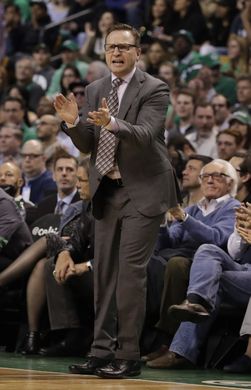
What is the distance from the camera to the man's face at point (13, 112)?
560 inches

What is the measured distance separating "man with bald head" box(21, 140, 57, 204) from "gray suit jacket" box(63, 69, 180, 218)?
4.34 meters

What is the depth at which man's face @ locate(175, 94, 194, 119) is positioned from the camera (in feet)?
42.1

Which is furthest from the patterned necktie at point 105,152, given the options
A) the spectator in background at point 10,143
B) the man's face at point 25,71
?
the man's face at point 25,71

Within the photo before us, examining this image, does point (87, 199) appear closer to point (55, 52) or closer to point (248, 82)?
point (248, 82)

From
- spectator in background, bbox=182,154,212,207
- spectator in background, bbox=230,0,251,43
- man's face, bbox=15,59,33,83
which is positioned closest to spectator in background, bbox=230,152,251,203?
spectator in background, bbox=182,154,212,207

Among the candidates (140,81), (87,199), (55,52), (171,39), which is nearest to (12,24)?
(55,52)

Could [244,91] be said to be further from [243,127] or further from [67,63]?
[67,63]

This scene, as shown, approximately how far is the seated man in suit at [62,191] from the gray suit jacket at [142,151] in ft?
10.1

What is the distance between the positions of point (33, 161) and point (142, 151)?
15.6ft

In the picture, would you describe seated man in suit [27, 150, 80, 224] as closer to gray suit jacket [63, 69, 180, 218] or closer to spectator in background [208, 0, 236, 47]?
gray suit jacket [63, 69, 180, 218]

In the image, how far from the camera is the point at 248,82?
42.6 ft

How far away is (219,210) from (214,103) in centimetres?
444

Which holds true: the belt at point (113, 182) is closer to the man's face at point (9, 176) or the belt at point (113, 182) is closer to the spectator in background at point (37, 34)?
the man's face at point (9, 176)

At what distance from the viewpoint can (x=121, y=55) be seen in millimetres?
6906
